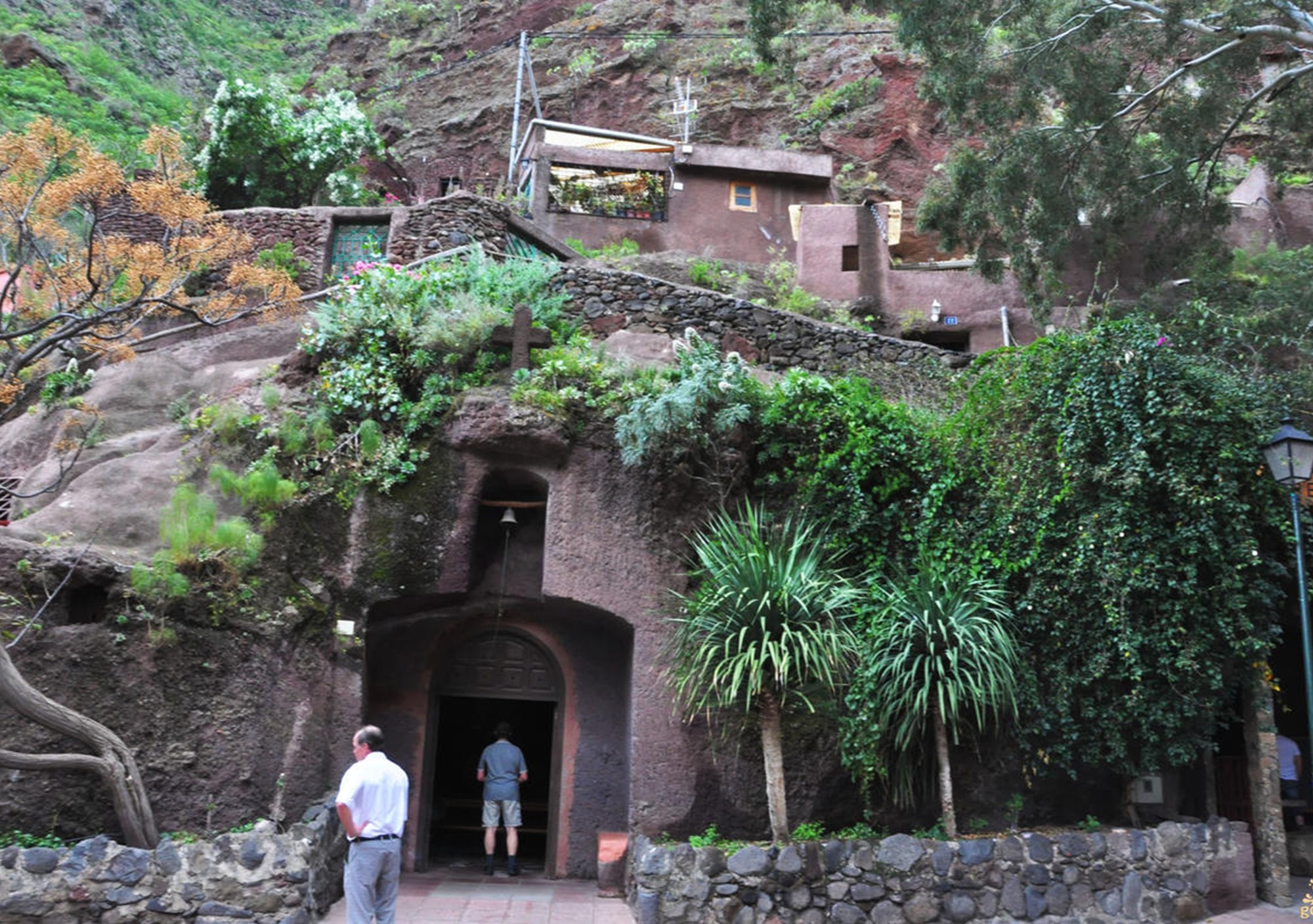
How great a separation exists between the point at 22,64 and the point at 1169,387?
3508cm

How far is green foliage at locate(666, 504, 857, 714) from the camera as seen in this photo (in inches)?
376

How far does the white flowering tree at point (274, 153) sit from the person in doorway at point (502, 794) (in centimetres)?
1326

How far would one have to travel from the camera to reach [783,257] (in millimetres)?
20828

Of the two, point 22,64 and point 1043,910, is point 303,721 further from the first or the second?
point 22,64

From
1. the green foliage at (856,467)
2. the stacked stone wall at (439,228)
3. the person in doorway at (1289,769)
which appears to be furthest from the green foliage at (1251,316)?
the stacked stone wall at (439,228)

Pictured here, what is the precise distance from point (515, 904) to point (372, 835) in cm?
290

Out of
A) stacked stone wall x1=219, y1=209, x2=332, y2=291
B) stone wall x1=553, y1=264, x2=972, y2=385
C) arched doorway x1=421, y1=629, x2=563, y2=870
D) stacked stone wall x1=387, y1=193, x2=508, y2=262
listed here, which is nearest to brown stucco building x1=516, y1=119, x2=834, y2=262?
stacked stone wall x1=387, y1=193, x2=508, y2=262

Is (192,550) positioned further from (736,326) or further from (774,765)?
(736,326)

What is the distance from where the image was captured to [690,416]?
430 inches

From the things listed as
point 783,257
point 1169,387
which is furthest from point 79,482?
point 783,257

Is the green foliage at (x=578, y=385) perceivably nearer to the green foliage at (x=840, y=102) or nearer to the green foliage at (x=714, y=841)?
the green foliage at (x=714, y=841)

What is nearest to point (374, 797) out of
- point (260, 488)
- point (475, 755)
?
point (260, 488)

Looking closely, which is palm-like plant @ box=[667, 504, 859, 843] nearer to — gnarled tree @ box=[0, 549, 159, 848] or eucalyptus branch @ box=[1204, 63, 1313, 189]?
gnarled tree @ box=[0, 549, 159, 848]

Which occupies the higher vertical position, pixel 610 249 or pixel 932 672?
pixel 610 249
